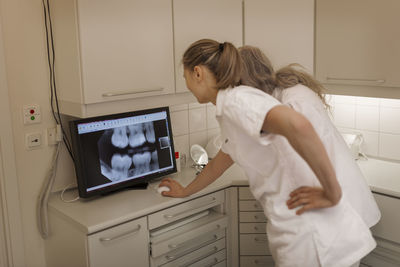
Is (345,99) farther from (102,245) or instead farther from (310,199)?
(102,245)

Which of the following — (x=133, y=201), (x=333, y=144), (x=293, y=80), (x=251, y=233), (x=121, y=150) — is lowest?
(x=251, y=233)

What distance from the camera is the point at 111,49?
2127 millimetres

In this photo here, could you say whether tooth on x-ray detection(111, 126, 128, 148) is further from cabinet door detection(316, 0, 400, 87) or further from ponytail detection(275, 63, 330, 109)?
cabinet door detection(316, 0, 400, 87)

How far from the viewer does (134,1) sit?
2.18 meters

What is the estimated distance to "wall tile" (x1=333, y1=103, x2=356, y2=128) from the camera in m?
3.03

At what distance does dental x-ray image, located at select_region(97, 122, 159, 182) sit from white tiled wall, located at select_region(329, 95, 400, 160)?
123 cm

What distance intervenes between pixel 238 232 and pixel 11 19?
4.88 feet

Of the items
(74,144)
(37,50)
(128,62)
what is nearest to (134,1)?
(128,62)

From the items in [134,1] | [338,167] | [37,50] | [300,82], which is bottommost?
[338,167]

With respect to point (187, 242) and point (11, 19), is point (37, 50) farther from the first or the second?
point (187, 242)

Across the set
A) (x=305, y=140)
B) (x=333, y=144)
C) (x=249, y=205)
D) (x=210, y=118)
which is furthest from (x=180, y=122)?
(x=305, y=140)

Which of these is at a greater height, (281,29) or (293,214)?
(281,29)

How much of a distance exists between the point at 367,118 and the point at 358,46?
0.53 meters

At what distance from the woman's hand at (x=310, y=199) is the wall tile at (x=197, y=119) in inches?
49.2
